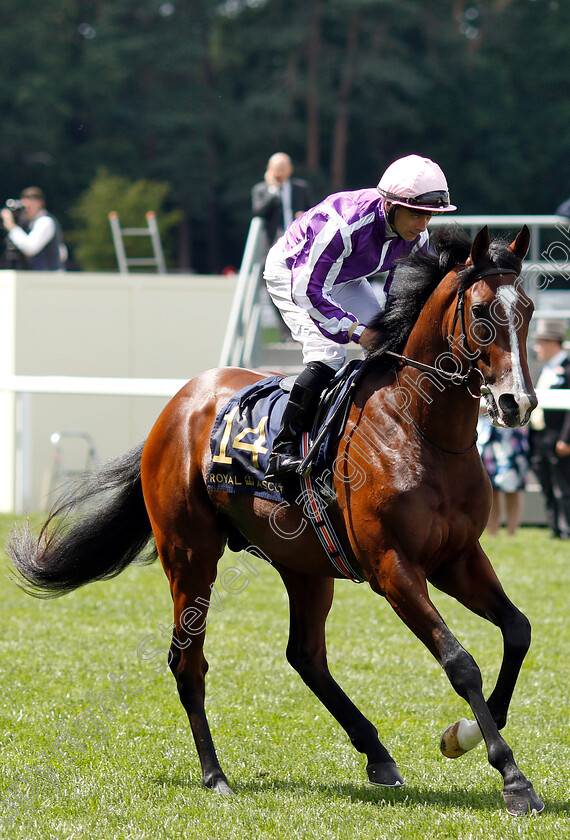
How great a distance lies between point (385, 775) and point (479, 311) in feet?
5.82

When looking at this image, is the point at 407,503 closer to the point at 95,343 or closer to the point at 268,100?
the point at 95,343

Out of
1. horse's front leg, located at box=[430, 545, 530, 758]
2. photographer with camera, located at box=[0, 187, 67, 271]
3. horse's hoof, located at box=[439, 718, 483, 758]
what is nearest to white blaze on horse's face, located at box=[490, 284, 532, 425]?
horse's front leg, located at box=[430, 545, 530, 758]

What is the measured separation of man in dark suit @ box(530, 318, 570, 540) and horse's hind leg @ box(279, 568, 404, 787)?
20.0 ft

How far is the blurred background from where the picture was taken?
42312 mm

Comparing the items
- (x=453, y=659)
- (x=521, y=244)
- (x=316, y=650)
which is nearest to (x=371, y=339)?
(x=521, y=244)

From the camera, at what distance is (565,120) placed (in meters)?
42.7

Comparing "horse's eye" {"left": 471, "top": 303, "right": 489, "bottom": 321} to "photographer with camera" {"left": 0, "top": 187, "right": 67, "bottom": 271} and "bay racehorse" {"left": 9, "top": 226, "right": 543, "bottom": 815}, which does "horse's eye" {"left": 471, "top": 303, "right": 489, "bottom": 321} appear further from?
"photographer with camera" {"left": 0, "top": 187, "right": 67, "bottom": 271}

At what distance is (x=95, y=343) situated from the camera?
1240 centimetres

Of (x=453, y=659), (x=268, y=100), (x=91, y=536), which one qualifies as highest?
(x=268, y=100)

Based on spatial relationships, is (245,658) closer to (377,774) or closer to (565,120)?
(377,774)

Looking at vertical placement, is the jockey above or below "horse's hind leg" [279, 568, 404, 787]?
above

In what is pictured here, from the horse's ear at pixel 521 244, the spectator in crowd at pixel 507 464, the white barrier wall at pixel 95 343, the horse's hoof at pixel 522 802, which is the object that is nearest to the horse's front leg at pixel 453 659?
the horse's hoof at pixel 522 802

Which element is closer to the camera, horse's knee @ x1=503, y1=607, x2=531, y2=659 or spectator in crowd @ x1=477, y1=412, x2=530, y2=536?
horse's knee @ x1=503, y1=607, x2=531, y2=659

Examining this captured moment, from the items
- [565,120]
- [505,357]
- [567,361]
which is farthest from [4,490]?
[565,120]
